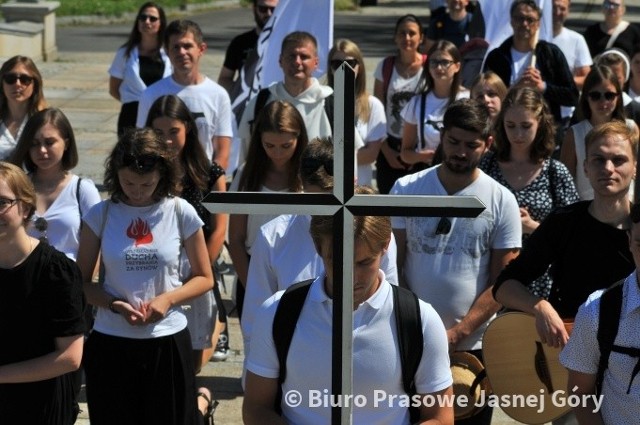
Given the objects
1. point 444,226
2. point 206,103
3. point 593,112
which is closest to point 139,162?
point 444,226

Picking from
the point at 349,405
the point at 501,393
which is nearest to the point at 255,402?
the point at 349,405

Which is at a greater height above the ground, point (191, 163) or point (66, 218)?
point (191, 163)

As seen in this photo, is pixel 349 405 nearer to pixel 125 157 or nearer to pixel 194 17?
pixel 125 157

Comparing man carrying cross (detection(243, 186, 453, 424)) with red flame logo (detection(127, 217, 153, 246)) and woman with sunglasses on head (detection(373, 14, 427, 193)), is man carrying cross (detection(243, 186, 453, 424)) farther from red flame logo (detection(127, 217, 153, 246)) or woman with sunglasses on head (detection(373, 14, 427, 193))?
woman with sunglasses on head (detection(373, 14, 427, 193))

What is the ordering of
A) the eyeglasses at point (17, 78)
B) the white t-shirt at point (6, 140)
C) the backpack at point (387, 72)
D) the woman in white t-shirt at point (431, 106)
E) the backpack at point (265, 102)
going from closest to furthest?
1. the white t-shirt at point (6, 140)
2. the eyeglasses at point (17, 78)
3. the backpack at point (265, 102)
4. the woman in white t-shirt at point (431, 106)
5. the backpack at point (387, 72)

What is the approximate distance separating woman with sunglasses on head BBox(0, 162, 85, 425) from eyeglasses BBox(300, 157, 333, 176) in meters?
0.99

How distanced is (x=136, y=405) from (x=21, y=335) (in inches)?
39.8

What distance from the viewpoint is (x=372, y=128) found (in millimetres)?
8289

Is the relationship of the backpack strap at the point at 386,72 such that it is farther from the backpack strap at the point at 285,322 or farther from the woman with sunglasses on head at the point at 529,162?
the backpack strap at the point at 285,322

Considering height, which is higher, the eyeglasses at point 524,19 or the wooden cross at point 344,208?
the eyeglasses at point 524,19

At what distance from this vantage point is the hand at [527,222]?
6.07 metres

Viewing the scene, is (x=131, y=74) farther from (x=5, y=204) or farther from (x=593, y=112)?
(x=5, y=204)

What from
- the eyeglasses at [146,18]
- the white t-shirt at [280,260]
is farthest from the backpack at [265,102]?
the white t-shirt at [280,260]

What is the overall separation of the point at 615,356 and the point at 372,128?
14.8ft
